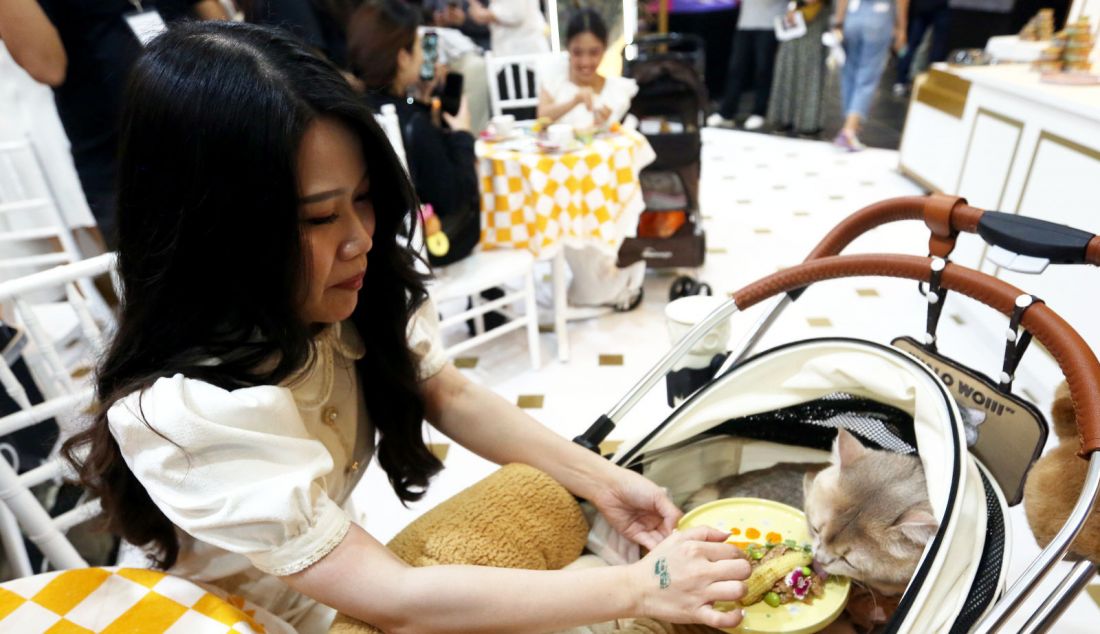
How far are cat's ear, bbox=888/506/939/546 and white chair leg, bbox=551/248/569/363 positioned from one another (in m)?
1.75

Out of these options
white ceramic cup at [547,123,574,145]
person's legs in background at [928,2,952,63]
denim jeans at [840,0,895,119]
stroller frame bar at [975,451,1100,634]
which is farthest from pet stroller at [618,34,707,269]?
person's legs in background at [928,2,952,63]

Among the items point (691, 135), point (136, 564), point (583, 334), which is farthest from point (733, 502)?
point (691, 135)

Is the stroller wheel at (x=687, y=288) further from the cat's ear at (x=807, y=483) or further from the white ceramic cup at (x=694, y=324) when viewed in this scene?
the cat's ear at (x=807, y=483)

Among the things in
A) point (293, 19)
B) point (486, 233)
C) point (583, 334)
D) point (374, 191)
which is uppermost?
point (293, 19)

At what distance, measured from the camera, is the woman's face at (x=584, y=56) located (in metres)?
3.03

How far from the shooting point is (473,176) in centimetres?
225

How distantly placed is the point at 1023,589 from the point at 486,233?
6.85ft

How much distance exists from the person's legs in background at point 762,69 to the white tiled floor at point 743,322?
5.68 feet

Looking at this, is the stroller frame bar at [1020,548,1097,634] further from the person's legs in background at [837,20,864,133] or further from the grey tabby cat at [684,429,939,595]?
the person's legs in background at [837,20,864,133]

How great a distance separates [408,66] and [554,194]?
70cm

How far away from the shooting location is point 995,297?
0.87 m

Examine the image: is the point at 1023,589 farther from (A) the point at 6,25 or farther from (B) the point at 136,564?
(A) the point at 6,25

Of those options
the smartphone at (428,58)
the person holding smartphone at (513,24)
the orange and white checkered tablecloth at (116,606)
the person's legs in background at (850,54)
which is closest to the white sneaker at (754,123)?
the person's legs in background at (850,54)

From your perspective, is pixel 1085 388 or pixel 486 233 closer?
pixel 1085 388
